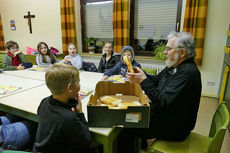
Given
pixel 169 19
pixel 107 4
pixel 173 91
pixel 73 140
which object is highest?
pixel 107 4

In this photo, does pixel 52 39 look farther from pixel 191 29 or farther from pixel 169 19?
pixel 191 29

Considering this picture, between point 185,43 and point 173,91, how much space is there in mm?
403

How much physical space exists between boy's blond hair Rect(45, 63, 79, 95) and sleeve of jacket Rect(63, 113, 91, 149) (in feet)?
0.66

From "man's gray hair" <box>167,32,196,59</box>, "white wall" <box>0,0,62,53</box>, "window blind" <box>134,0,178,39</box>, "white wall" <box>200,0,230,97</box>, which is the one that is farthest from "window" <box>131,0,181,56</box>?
"man's gray hair" <box>167,32,196,59</box>

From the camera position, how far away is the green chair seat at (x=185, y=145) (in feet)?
3.71

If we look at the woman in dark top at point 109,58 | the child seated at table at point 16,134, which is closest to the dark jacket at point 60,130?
the child seated at table at point 16,134

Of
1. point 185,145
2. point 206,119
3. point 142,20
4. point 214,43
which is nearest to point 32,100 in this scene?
point 185,145

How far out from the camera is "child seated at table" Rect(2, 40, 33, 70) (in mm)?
2680

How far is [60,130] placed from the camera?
0.89 metres

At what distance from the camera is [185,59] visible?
50.0 inches

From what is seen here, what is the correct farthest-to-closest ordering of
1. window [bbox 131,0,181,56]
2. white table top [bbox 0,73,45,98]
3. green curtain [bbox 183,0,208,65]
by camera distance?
window [bbox 131,0,181,56] < green curtain [bbox 183,0,208,65] < white table top [bbox 0,73,45,98]

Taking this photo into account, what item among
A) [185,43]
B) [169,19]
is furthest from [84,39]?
[185,43]

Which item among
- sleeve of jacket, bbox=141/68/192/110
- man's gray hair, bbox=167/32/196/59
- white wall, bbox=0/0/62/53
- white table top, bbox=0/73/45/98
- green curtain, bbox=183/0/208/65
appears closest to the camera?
sleeve of jacket, bbox=141/68/192/110

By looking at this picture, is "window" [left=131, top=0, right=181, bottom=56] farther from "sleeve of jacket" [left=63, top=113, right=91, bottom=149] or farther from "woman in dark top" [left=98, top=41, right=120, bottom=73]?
"sleeve of jacket" [left=63, top=113, right=91, bottom=149]
